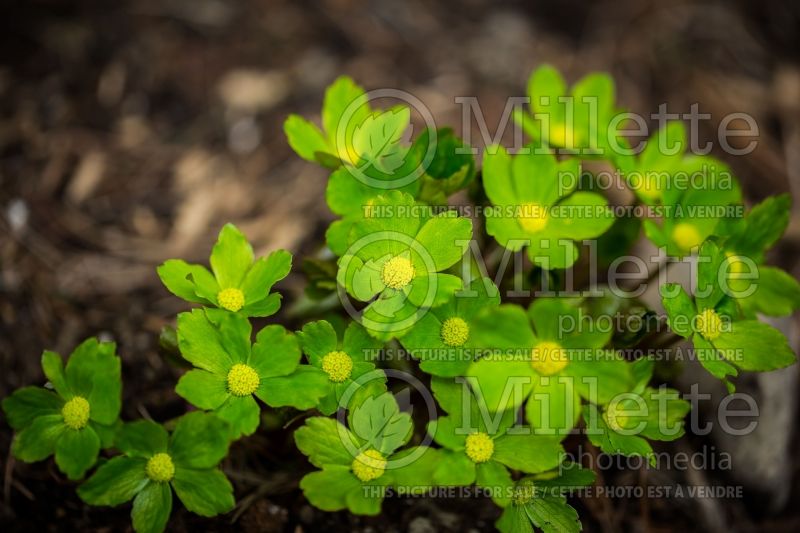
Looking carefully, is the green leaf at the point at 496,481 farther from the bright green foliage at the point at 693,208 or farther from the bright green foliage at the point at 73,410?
the bright green foliage at the point at 73,410

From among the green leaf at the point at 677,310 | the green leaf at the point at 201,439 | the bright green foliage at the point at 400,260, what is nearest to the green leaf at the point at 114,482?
the green leaf at the point at 201,439

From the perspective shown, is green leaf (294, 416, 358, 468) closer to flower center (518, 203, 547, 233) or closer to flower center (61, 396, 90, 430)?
flower center (61, 396, 90, 430)

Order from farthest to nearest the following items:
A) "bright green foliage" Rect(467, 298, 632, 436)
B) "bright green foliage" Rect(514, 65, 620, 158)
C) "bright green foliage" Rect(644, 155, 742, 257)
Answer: "bright green foliage" Rect(514, 65, 620, 158)
"bright green foliage" Rect(644, 155, 742, 257)
"bright green foliage" Rect(467, 298, 632, 436)

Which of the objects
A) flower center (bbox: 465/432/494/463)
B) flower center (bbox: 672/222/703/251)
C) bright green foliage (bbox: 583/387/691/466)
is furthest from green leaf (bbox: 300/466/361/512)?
flower center (bbox: 672/222/703/251)

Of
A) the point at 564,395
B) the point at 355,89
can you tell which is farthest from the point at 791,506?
the point at 355,89

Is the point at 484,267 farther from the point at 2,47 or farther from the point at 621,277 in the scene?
the point at 2,47

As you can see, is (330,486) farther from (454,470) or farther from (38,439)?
(38,439)

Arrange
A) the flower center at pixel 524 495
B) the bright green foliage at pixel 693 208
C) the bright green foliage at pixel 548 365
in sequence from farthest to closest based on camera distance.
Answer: the bright green foliage at pixel 693 208 < the flower center at pixel 524 495 < the bright green foliage at pixel 548 365
